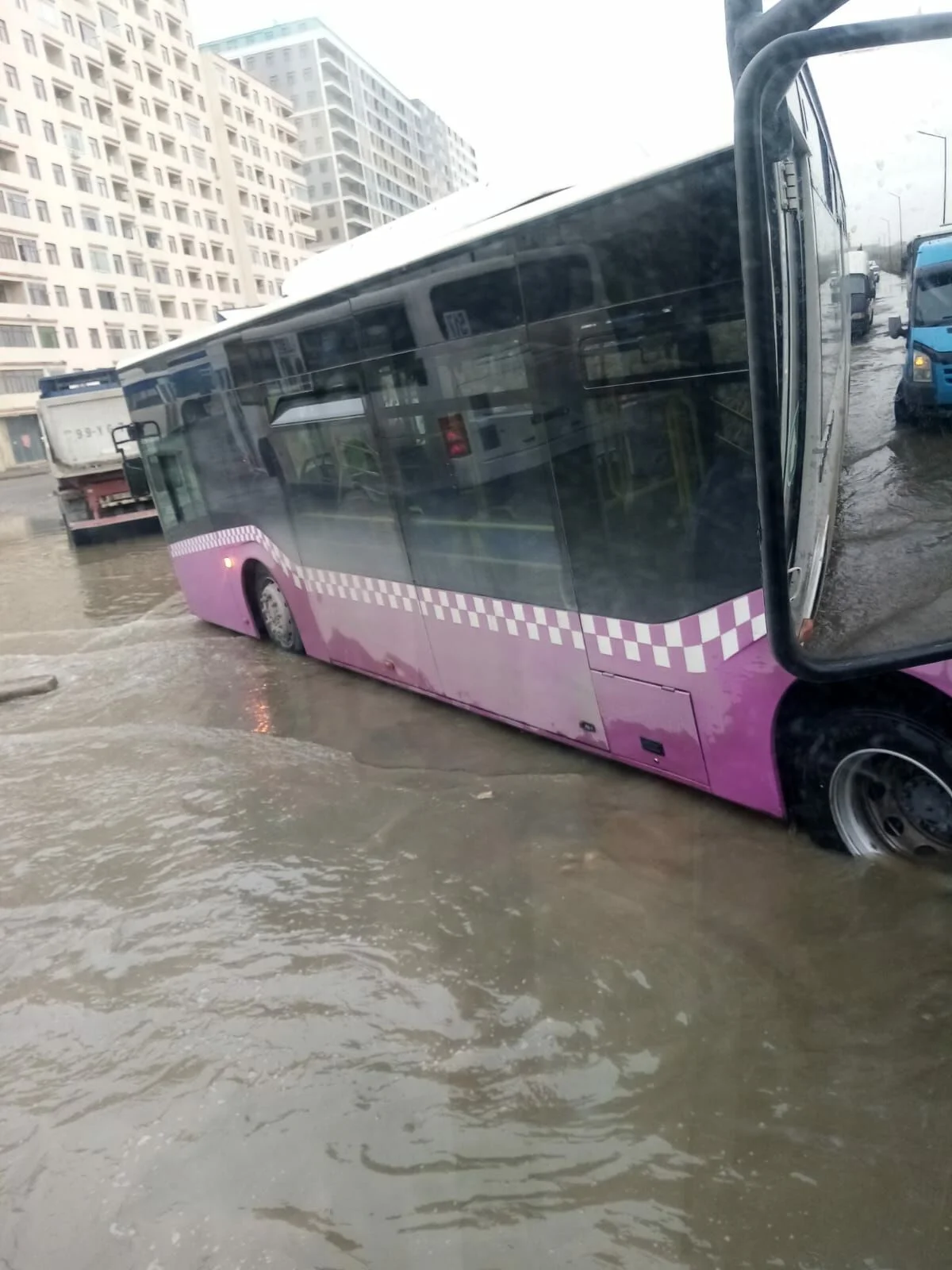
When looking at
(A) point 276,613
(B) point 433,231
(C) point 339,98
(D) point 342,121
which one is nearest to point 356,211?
(D) point 342,121

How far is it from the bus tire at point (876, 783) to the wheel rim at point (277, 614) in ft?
17.6

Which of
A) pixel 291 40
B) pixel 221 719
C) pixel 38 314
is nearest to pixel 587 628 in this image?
pixel 221 719

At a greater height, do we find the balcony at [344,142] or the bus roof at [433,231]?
the balcony at [344,142]

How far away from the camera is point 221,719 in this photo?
7.52 metres

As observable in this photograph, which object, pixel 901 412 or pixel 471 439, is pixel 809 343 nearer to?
pixel 901 412

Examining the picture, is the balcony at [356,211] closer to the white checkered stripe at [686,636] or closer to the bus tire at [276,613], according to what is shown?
the bus tire at [276,613]

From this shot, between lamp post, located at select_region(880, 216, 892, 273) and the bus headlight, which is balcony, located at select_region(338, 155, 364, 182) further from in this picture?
the bus headlight

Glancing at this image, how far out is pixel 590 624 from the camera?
4.66 m

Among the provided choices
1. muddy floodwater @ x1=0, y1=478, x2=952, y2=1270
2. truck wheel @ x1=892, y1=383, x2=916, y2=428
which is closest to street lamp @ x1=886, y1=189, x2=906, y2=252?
truck wheel @ x1=892, y1=383, x2=916, y2=428

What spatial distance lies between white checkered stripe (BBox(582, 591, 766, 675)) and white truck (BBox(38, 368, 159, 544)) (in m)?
15.0

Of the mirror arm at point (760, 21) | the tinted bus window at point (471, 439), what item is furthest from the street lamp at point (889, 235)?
the tinted bus window at point (471, 439)

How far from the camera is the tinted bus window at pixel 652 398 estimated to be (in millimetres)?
3521

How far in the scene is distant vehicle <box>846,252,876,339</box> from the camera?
3.15 metres

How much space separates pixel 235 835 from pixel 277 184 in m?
82.5
